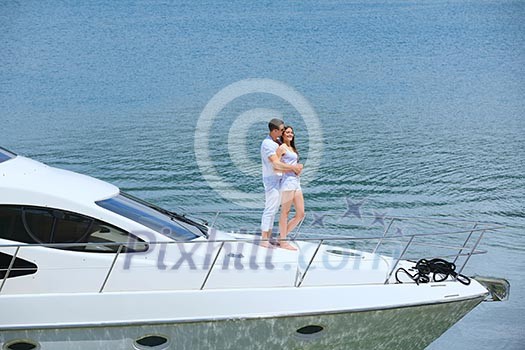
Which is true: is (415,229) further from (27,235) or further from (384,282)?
(27,235)

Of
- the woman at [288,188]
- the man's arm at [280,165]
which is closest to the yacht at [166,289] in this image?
the woman at [288,188]

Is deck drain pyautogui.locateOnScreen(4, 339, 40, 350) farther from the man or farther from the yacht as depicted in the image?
the man

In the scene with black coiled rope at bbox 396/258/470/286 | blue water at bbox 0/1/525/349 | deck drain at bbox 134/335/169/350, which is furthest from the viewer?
blue water at bbox 0/1/525/349

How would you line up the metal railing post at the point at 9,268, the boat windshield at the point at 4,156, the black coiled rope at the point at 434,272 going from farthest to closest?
the boat windshield at the point at 4,156
the black coiled rope at the point at 434,272
the metal railing post at the point at 9,268

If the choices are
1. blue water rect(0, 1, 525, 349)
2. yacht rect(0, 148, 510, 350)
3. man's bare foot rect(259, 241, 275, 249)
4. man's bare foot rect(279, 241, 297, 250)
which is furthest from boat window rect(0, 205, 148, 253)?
blue water rect(0, 1, 525, 349)

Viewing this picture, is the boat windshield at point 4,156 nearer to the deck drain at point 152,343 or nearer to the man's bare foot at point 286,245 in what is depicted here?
the deck drain at point 152,343

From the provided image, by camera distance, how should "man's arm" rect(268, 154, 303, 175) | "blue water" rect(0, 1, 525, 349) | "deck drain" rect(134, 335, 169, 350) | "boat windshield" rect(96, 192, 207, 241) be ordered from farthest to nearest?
"blue water" rect(0, 1, 525, 349)
"man's arm" rect(268, 154, 303, 175)
"boat windshield" rect(96, 192, 207, 241)
"deck drain" rect(134, 335, 169, 350)

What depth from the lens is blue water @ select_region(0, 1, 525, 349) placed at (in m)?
19.6

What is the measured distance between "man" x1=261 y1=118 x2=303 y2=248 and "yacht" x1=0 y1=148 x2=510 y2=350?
2.03 feet

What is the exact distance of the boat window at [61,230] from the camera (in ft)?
32.0

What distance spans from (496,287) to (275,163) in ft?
9.15

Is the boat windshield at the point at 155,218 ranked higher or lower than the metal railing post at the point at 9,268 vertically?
higher

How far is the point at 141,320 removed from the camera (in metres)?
9.55

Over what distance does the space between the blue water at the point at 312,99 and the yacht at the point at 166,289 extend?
10.0 ft
